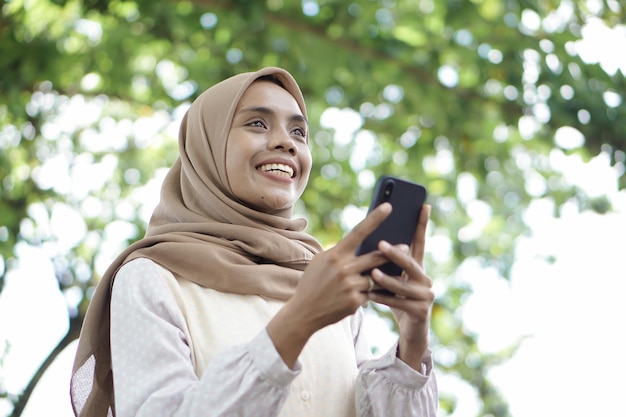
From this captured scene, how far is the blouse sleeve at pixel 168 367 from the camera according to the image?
1.43 m

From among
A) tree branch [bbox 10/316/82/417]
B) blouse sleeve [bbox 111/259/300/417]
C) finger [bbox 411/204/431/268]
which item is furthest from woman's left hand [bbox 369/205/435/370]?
tree branch [bbox 10/316/82/417]

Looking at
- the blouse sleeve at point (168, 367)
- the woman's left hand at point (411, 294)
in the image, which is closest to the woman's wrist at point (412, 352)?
the woman's left hand at point (411, 294)

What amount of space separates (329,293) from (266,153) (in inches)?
20.8

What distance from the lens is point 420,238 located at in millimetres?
1563

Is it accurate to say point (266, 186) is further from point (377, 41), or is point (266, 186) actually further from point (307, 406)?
point (377, 41)

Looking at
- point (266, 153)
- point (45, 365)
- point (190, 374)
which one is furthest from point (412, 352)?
point (45, 365)

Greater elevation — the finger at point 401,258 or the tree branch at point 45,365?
the finger at point 401,258

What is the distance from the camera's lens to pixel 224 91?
1.99m

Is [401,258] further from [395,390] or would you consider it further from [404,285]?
[395,390]

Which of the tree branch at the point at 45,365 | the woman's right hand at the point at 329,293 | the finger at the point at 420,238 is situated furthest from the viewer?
the tree branch at the point at 45,365

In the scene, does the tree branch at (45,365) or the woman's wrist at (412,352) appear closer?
the woman's wrist at (412,352)

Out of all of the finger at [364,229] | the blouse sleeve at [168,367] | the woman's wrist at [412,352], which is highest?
the finger at [364,229]

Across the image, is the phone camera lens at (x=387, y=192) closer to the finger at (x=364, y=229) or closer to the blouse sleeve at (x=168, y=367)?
the finger at (x=364, y=229)

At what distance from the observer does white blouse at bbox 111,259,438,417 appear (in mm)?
1435
